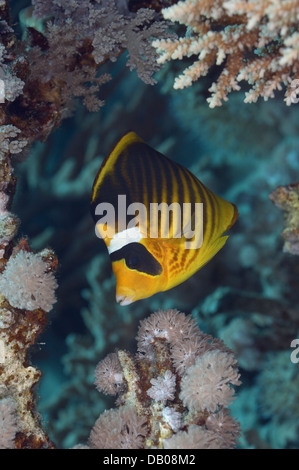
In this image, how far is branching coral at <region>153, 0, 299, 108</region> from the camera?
142cm

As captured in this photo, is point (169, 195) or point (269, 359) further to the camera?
point (269, 359)

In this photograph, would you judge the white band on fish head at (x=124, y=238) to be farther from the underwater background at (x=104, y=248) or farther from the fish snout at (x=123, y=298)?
the underwater background at (x=104, y=248)

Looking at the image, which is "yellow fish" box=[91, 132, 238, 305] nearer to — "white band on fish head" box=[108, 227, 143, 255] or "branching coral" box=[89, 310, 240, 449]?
"white band on fish head" box=[108, 227, 143, 255]

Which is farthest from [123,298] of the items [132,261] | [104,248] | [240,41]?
[240,41]

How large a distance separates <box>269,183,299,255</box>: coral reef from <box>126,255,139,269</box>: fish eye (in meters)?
0.92

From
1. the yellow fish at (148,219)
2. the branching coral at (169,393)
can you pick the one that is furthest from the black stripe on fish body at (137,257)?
the branching coral at (169,393)

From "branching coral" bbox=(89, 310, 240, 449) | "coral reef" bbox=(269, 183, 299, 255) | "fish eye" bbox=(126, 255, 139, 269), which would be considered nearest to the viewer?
"branching coral" bbox=(89, 310, 240, 449)

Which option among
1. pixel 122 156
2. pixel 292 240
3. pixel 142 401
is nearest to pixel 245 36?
pixel 122 156

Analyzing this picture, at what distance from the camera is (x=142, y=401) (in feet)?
5.75

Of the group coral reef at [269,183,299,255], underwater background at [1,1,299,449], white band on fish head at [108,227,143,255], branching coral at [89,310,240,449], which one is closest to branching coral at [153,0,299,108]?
underwater background at [1,1,299,449]

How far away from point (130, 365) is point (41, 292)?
584mm

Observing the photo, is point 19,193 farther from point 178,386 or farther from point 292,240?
point 292,240

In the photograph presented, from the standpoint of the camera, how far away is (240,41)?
1.67m

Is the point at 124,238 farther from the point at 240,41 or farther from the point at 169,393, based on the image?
the point at 240,41
